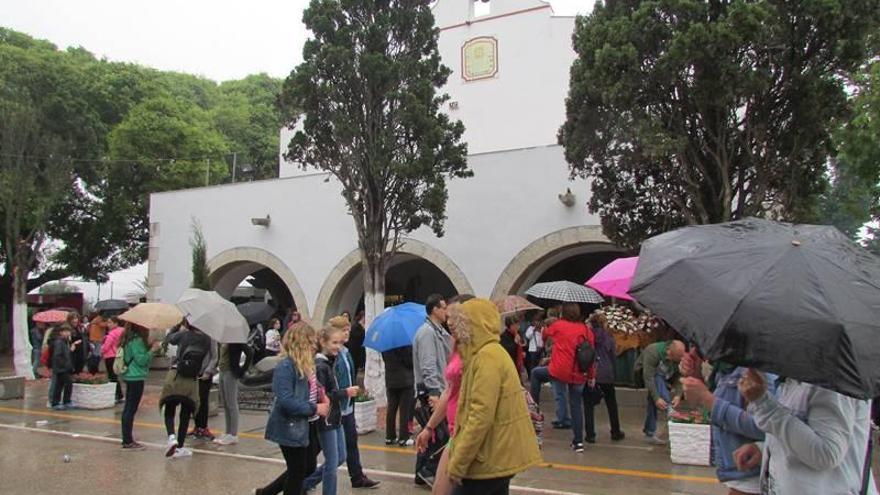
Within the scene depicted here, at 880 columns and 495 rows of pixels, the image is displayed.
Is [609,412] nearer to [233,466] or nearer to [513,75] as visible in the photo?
[233,466]

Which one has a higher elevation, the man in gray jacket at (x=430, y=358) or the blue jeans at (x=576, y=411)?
the man in gray jacket at (x=430, y=358)

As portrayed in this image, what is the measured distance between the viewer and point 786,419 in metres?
2.84

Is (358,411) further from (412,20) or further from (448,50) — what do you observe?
(448,50)

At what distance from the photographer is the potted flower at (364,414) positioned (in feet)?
30.6

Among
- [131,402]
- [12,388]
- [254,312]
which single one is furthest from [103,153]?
[131,402]

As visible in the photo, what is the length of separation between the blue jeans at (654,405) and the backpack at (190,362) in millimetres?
5305

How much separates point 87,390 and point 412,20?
331 inches

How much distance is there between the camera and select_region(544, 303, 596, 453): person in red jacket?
8.33 metres

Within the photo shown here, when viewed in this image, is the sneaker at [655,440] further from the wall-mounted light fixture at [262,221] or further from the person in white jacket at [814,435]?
the wall-mounted light fixture at [262,221]

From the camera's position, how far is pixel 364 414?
9.41 meters

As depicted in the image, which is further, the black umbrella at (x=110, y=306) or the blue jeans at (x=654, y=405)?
the black umbrella at (x=110, y=306)

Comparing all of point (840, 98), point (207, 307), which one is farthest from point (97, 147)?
point (840, 98)

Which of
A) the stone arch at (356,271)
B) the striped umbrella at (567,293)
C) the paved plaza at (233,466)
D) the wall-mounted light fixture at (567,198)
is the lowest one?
the paved plaza at (233,466)

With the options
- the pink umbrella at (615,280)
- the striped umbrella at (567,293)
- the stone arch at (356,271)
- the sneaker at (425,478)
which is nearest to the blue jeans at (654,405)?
the pink umbrella at (615,280)
